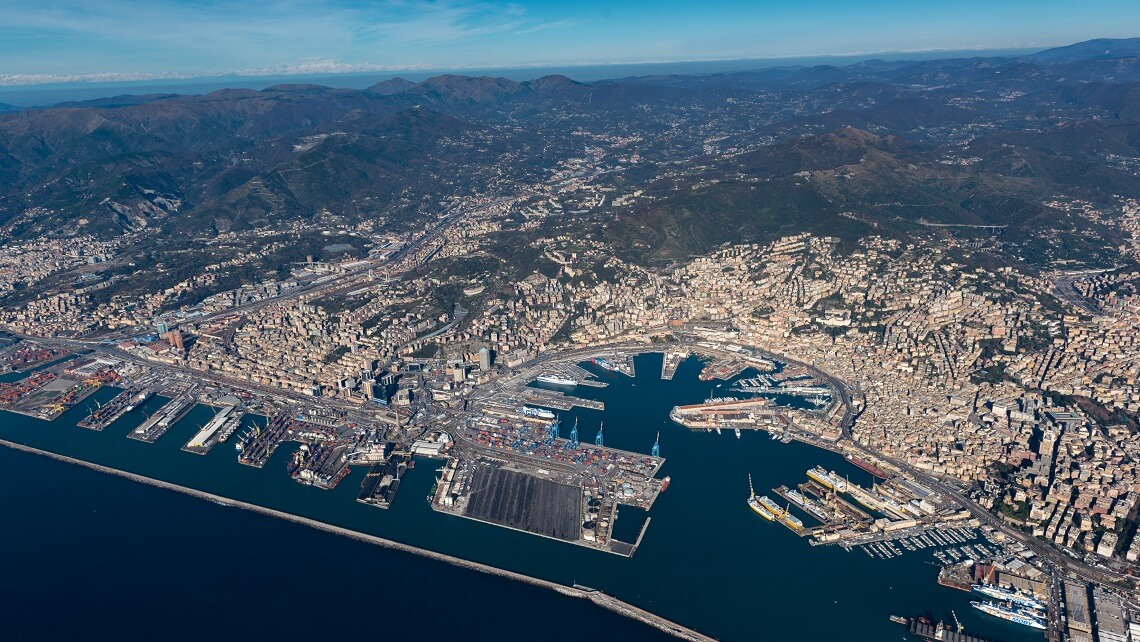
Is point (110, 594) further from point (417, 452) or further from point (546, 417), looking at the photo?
point (546, 417)

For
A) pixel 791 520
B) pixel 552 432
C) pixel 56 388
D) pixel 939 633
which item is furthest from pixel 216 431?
pixel 939 633

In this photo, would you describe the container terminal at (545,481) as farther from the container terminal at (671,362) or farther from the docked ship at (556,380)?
the container terminal at (671,362)

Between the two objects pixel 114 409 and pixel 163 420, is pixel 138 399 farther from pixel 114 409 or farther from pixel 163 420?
pixel 163 420

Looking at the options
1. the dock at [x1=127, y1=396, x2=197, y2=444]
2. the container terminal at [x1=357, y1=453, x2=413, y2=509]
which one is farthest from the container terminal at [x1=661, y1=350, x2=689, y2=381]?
the dock at [x1=127, y1=396, x2=197, y2=444]

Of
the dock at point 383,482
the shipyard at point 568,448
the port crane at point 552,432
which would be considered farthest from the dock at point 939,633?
the dock at point 383,482

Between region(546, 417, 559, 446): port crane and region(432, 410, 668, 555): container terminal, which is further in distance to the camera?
region(546, 417, 559, 446): port crane

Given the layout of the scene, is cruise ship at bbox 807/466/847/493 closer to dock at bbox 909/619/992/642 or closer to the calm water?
the calm water
